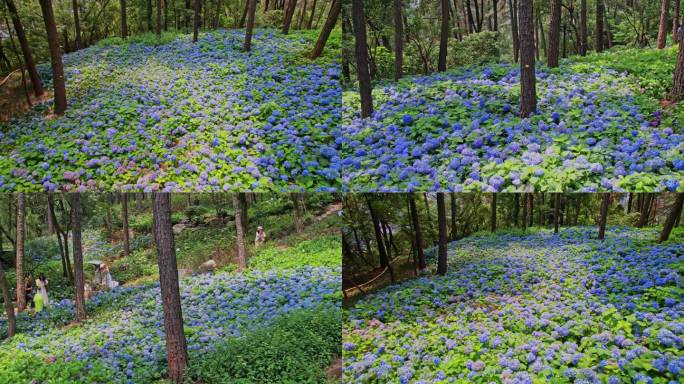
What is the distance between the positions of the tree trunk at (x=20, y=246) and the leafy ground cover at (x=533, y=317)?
10.6ft

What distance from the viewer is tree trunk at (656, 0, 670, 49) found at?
4909mm

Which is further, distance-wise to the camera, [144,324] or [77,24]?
[77,24]

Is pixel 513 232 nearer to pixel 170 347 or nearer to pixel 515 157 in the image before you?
pixel 515 157

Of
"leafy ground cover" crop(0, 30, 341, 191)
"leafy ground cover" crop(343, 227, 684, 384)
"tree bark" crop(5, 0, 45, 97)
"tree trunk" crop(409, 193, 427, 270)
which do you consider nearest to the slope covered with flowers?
"leafy ground cover" crop(343, 227, 684, 384)

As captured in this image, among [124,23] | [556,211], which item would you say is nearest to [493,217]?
[556,211]

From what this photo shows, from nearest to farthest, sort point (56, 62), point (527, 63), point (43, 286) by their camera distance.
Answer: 1. point (527, 63)
2. point (43, 286)
3. point (56, 62)

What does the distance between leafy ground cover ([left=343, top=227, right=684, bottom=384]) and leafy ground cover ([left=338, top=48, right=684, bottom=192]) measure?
0.93 meters

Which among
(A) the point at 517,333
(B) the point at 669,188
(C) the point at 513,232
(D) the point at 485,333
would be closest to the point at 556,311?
(A) the point at 517,333

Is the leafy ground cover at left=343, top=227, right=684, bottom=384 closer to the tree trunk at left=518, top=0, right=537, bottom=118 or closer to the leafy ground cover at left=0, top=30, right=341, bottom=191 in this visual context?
the tree trunk at left=518, top=0, right=537, bottom=118

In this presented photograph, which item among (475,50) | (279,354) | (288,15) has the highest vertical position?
(288,15)

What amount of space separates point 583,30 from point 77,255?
6477 mm

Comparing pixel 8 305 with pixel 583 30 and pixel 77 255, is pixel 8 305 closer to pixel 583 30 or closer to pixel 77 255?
pixel 77 255

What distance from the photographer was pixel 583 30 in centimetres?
586

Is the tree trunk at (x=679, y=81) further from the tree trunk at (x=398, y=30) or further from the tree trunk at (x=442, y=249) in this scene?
the tree trunk at (x=398, y=30)
